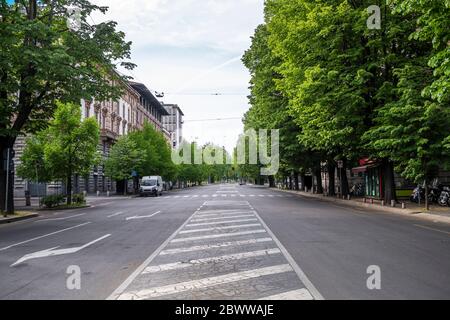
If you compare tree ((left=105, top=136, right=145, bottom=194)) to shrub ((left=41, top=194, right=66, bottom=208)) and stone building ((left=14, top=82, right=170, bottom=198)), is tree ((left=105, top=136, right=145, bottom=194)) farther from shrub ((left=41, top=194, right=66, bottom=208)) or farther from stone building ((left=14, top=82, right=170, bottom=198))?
shrub ((left=41, top=194, right=66, bottom=208))

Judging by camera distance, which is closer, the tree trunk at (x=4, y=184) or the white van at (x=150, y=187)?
the tree trunk at (x=4, y=184)

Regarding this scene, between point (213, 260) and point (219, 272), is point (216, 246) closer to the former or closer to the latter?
point (213, 260)

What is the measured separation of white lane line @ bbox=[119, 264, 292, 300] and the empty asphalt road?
16 mm

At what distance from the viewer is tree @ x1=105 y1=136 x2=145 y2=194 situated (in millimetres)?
47625

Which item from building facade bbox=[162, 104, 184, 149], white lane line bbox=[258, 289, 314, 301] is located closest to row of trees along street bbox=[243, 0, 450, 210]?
white lane line bbox=[258, 289, 314, 301]

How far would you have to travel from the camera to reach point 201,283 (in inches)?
271

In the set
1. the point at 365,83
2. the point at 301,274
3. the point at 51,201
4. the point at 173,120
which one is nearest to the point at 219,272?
the point at 301,274

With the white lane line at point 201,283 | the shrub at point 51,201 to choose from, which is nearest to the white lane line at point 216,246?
the white lane line at point 201,283

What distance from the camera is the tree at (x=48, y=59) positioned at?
665 inches

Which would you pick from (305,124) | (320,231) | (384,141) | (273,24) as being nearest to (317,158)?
(305,124)

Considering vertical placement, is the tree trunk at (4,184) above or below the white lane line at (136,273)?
above

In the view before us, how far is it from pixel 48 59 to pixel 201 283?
13.4m

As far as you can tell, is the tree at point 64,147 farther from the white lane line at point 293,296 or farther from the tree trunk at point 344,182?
the white lane line at point 293,296
